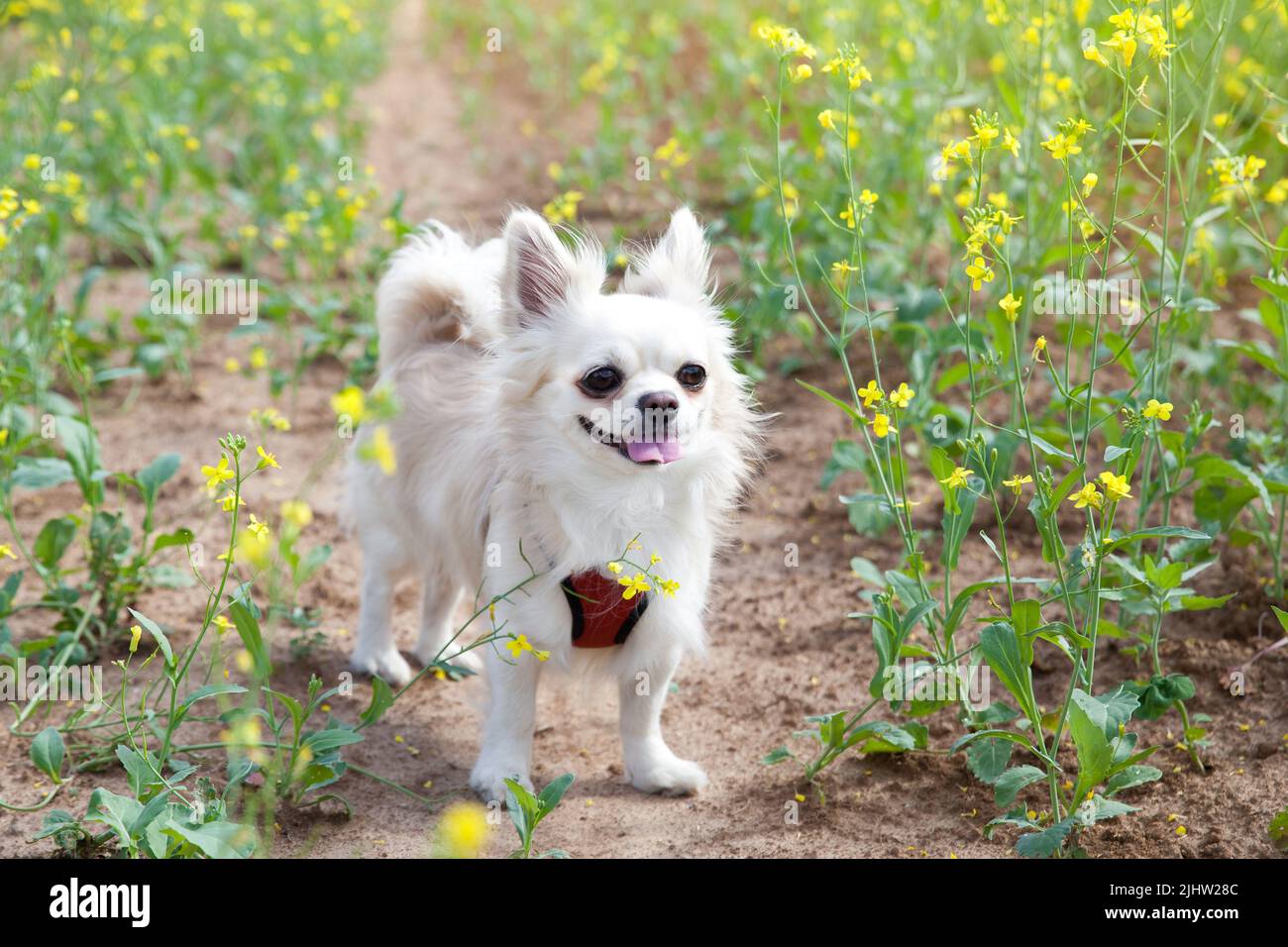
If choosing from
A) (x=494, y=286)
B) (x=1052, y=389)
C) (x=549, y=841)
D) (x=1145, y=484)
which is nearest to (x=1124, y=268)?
(x=1052, y=389)

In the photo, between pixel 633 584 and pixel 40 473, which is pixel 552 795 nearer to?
pixel 633 584

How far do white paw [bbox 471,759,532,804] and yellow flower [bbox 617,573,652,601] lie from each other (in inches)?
24.3

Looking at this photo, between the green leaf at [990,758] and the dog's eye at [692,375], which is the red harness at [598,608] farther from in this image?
the green leaf at [990,758]

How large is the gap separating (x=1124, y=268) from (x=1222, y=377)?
1401 millimetres

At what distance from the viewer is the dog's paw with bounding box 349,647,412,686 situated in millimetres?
4039

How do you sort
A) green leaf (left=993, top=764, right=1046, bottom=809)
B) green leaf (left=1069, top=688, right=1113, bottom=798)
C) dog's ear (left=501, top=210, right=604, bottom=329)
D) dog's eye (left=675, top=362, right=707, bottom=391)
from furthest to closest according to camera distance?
dog's ear (left=501, top=210, right=604, bottom=329) → dog's eye (left=675, top=362, right=707, bottom=391) → green leaf (left=993, top=764, right=1046, bottom=809) → green leaf (left=1069, top=688, right=1113, bottom=798)

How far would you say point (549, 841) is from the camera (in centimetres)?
Answer: 317

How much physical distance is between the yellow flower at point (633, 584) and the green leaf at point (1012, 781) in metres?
0.90

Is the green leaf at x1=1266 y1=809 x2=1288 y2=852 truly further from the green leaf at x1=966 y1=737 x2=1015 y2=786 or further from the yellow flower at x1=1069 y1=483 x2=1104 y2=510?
the yellow flower at x1=1069 y1=483 x2=1104 y2=510

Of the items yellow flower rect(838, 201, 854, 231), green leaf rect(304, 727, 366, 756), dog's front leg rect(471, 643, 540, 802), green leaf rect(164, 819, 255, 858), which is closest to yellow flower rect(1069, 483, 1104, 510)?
yellow flower rect(838, 201, 854, 231)

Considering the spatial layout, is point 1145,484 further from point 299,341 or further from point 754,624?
point 299,341

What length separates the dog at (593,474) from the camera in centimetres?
308

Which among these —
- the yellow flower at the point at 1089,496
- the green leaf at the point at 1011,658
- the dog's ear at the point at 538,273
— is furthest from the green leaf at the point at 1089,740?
the dog's ear at the point at 538,273

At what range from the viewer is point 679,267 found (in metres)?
3.39
